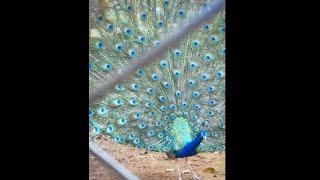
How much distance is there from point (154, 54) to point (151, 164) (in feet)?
1.99

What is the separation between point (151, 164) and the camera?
2857mm

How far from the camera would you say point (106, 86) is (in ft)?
8.91

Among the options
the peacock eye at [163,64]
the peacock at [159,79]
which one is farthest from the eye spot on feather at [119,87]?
the peacock eye at [163,64]

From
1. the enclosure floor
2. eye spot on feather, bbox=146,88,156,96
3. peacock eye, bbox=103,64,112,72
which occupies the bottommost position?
the enclosure floor

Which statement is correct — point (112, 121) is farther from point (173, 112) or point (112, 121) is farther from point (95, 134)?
point (173, 112)

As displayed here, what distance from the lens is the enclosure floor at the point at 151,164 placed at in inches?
109

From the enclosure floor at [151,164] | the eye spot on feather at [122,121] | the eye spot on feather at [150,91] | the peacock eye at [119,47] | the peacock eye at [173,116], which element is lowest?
the enclosure floor at [151,164]

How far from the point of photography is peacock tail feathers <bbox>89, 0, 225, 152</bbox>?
8.82ft

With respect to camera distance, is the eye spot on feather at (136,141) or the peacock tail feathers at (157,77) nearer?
the peacock tail feathers at (157,77)

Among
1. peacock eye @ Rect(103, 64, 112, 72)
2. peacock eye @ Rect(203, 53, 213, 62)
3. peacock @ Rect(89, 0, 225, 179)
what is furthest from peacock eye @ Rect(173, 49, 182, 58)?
peacock eye @ Rect(103, 64, 112, 72)

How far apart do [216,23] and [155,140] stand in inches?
27.6

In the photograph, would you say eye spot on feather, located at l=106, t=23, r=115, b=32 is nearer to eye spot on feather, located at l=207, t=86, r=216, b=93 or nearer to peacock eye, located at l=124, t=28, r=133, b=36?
peacock eye, located at l=124, t=28, r=133, b=36

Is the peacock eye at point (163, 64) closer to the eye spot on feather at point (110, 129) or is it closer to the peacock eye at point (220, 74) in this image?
the peacock eye at point (220, 74)

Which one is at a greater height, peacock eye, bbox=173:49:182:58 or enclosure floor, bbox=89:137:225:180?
peacock eye, bbox=173:49:182:58
